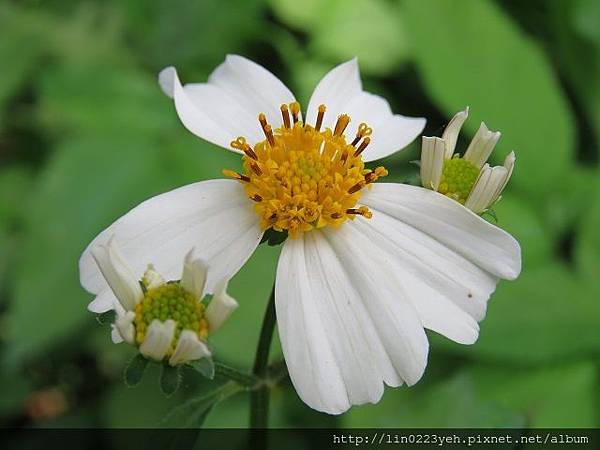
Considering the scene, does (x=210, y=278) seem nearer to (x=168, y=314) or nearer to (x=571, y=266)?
(x=168, y=314)

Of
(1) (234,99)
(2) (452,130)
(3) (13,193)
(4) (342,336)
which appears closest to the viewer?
(4) (342,336)

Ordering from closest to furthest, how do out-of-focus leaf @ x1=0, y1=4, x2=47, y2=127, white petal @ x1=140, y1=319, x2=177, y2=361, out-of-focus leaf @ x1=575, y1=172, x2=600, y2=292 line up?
white petal @ x1=140, y1=319, x2=177, y2=361 → out-of-focus leaf @ x1=575, y1=172, x2=600, y2=292 → out-of-focus leaf @ x1=0, y1=4, x2=47, y2=127

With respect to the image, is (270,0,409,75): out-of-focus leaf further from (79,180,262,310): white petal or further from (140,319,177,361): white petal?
(140,319,177,361): white petal

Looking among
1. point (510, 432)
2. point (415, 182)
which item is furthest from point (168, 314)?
point (510, 432)

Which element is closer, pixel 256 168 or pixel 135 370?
pixel 135 370

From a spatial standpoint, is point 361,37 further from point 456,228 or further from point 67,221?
point 456,228

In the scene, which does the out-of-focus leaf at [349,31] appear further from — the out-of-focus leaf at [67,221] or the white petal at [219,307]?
the white petal at [219,307]

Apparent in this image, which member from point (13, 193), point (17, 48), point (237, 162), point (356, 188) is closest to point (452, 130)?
point (356, 188)

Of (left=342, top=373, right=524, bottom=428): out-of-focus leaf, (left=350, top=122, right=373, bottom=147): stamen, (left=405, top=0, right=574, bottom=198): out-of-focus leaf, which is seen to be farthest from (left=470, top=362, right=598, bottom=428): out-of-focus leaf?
(left=350, top=122, right=373, bottom=147): stamen
